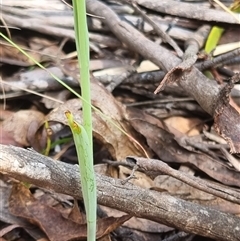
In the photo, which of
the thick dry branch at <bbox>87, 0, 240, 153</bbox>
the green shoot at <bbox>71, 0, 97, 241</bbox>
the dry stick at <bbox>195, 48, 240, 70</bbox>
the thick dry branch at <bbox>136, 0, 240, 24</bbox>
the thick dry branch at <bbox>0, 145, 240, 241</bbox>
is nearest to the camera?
the green shoot at <bbox>71, 0, 97, 241</bbox>

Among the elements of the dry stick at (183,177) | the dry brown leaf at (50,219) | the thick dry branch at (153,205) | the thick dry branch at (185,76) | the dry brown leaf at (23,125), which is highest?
the thick dry branch at (185,76)

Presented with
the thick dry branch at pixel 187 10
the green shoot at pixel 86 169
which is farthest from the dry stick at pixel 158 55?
the green shoot at pixel 86 169

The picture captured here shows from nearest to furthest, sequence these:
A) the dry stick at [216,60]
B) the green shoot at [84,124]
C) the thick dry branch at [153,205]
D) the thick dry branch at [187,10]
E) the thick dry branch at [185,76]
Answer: the green shoot at [84,124] → the thick dry branch at [153,205] → the thick dry branch at [185,76] → the dry stick at [216,60] → the thick dry branch at [187,10]

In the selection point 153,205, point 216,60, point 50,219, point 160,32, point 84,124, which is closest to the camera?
point 84,124

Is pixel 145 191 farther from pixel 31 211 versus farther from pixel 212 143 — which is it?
pixel 212 143

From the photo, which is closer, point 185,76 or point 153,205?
point 153,205

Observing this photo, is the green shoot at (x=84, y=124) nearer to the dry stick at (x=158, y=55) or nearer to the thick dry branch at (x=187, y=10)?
the dry stick at (x=158, y=55)

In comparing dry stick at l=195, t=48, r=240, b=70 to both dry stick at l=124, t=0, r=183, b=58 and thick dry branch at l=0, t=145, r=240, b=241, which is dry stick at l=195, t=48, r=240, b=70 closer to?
dry stick at l=124, t=0, r=183, b=58

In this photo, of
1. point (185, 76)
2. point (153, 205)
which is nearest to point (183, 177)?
point (153, 205)

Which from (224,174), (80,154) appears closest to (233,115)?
(224,174)

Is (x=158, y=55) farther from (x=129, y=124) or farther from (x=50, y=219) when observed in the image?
(x=50, y=219)

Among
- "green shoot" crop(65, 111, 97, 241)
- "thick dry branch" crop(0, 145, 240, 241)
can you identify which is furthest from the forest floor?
"green shoot" crop(65, 111, 97, 241)
